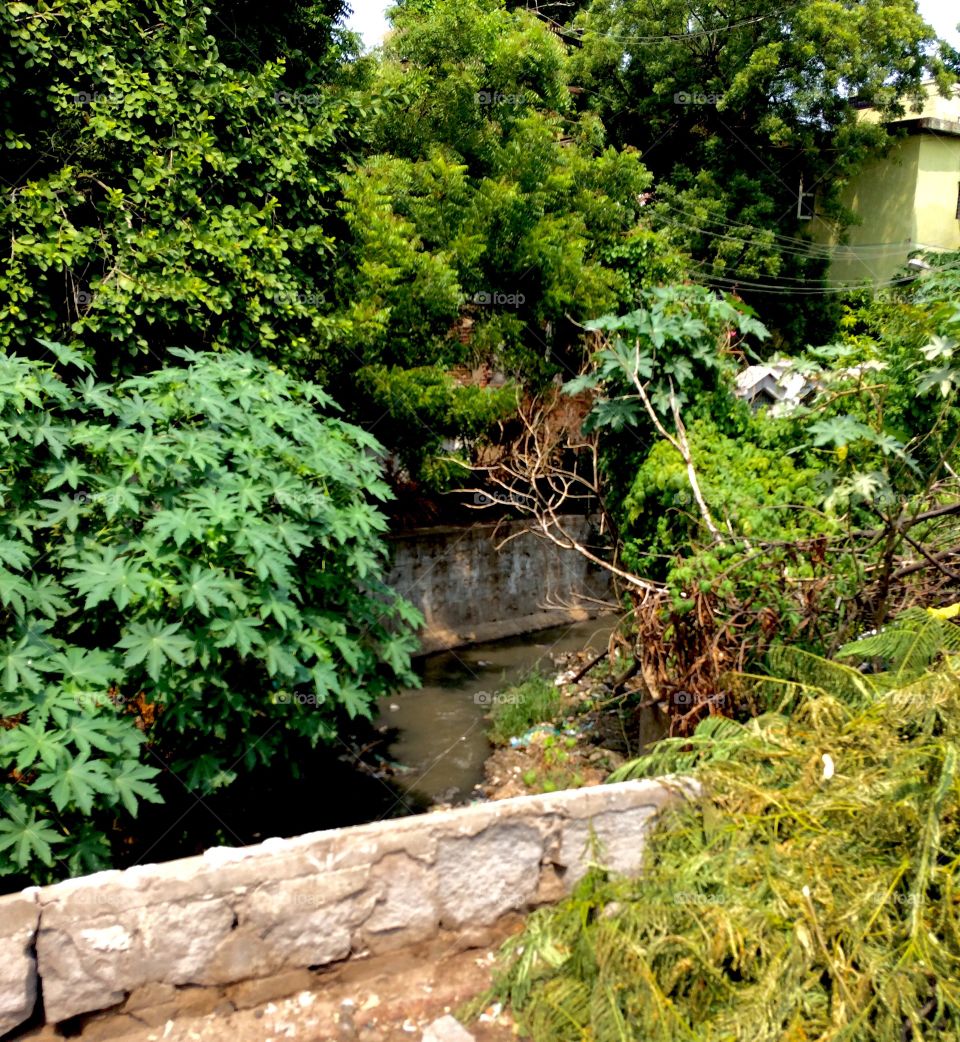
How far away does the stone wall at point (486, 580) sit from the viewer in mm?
10047

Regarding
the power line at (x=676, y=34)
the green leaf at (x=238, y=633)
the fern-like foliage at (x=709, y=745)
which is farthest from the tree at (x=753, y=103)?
the green leaf at (x=238, y=633)

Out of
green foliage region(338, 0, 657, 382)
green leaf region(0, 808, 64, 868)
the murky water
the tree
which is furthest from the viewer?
the tree

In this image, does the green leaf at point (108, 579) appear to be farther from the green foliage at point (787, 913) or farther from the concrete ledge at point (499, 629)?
the concrete ledge at point (499, 629)

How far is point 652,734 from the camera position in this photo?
609cm

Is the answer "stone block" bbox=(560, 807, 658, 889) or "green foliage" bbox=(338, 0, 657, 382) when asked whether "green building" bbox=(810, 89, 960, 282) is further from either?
"stone block" bbox=(560, 807, 658, 889)

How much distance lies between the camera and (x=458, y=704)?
27.7 feet

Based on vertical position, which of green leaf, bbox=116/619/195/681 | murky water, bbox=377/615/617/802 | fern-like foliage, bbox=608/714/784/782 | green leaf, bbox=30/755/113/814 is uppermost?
green leaf, bbox=116/619/195/681

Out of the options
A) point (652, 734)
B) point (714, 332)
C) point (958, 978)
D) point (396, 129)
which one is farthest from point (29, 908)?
point (396, 129)

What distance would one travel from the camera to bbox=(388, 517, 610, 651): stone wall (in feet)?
33.0

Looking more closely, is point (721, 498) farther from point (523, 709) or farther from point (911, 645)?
point (523, 709)

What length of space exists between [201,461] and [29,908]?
82.5 inches

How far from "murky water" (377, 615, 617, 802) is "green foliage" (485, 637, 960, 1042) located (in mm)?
3578

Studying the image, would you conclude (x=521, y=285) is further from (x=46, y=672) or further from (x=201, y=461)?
(x=46, y=672)

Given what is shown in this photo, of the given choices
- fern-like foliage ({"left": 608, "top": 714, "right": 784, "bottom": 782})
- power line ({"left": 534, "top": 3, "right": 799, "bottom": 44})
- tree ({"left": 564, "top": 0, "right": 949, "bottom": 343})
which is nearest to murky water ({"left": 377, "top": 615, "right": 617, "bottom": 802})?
fern-like foliage ({"left": 608, "top": 714, "right": 784, "bottom": 782})
